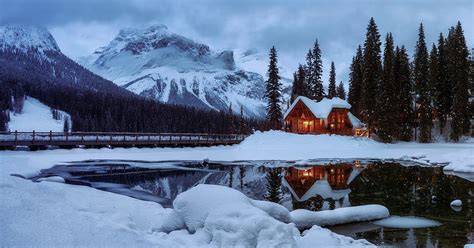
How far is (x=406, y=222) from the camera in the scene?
1557cm

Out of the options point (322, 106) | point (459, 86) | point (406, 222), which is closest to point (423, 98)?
point (459, 86)

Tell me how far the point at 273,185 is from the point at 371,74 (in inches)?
1836

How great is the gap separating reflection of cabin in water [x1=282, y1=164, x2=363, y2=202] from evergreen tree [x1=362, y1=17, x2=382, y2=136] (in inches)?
1102

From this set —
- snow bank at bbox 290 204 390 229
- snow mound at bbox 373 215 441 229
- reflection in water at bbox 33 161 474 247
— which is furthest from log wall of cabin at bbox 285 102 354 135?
snow bank at bbox 290 204 390 229

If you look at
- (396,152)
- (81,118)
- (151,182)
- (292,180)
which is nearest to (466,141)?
(396,152)

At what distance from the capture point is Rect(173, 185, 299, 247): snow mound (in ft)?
33.6

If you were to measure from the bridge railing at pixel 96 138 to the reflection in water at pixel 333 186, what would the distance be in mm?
11761

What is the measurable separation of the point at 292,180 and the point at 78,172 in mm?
15703

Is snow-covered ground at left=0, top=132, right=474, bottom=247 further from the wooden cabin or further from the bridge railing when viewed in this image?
the wooden cabin

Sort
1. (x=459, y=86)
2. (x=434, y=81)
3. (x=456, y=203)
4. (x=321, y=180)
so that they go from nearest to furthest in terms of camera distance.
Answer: (x=456, y=203) → (x=321, y=180) → (x=459, y=86) → (x=434, y=81)

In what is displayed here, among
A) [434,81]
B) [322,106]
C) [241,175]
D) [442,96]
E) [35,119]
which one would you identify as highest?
[434,81]

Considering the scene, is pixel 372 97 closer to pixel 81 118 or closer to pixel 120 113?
pixel 120 113

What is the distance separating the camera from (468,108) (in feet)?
203

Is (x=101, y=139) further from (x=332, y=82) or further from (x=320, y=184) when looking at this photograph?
(x=332, y=82)
